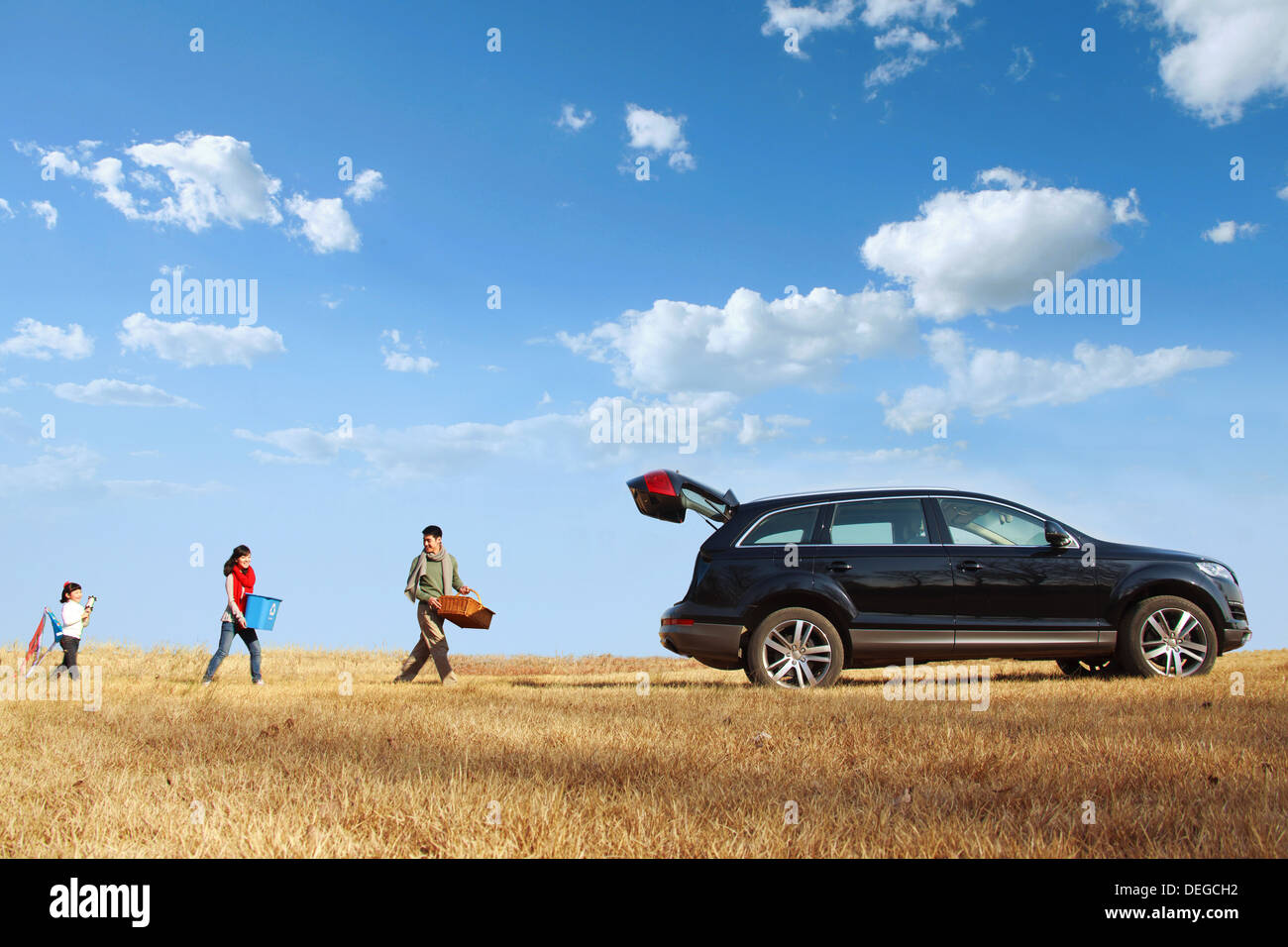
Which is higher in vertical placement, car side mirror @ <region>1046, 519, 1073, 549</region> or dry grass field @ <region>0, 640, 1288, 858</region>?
car side mirror @ <region>1046, 519, 1073, 549</region>

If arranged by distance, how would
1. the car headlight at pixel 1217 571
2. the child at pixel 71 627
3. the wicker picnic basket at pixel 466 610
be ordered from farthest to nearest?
the child at pixel 71 627 → the wicker picnic basket at pixel 466 610 → the car headlight at pixel 1217 571

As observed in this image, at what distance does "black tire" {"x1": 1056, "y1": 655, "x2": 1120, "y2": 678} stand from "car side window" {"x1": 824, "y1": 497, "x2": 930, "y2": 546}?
6.98 feet

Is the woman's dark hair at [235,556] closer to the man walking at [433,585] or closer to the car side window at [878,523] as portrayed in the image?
the man walking at [433,585]

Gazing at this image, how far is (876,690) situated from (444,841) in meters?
6.05

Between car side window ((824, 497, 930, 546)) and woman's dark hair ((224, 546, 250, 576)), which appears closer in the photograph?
car side window ((824, 497, 930, 546))

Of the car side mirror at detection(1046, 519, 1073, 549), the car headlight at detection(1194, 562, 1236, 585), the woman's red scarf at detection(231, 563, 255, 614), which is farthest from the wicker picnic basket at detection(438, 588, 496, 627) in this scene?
the car headlight at detection(1194, 562, 1236, 585)

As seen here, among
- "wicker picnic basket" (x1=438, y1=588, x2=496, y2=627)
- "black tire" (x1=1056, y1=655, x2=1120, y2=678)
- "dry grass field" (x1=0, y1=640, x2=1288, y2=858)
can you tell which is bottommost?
"black tire" (x1=1056, y1=655, x2=1120, y2=678)

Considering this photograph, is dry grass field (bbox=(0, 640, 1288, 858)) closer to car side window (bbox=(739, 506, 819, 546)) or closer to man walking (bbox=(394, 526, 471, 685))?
car side window (bbox=(739, 506, 819, 546))

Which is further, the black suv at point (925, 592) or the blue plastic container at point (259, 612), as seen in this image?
the blue plastic container at point (259, 612)

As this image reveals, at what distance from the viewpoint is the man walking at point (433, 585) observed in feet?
37.2

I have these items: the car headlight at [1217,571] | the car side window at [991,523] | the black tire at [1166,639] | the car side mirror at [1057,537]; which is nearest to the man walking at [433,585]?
the car side window at [991,523]

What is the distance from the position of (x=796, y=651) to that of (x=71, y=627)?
11.6 m

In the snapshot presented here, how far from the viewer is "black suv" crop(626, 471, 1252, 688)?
28.8 feet

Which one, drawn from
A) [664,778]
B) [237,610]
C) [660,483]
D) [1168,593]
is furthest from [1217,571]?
[237,610]
